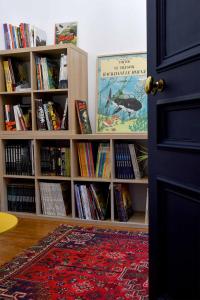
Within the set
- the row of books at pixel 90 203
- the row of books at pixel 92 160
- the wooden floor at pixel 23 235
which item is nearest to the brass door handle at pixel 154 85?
the wooden floor at pixel 23 235

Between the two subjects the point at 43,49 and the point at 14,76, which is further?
the point at 14,76

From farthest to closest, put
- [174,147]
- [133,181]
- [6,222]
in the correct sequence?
1. [133,181]
2. [6,222]
3. [174,147]

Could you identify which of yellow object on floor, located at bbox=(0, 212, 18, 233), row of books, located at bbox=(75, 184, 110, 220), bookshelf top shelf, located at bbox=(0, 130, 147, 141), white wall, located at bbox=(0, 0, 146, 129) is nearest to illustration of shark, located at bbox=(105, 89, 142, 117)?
white wall, located at bbox=(0, 0, 146, 129)

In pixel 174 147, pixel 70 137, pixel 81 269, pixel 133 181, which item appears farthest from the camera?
pixel 70 137

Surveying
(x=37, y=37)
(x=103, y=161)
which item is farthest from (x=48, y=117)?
(x=37, y=37)

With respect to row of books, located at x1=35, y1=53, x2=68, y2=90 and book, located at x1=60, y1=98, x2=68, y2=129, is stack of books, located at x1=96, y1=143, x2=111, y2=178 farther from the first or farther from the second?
row of books, located at x1=35, y1=53, x2=68, y2=90

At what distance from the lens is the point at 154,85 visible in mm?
1148

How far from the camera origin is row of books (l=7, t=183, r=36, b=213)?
2.95 metres

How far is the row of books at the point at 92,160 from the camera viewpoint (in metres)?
2.72

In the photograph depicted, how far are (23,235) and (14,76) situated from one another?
4.70 ft

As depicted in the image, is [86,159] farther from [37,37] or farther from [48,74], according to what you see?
[37,37]

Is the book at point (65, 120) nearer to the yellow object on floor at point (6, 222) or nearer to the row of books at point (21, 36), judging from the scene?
the row of books at point (21, 36)

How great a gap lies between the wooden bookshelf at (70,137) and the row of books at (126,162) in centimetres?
5

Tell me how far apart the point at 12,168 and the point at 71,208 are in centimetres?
66
